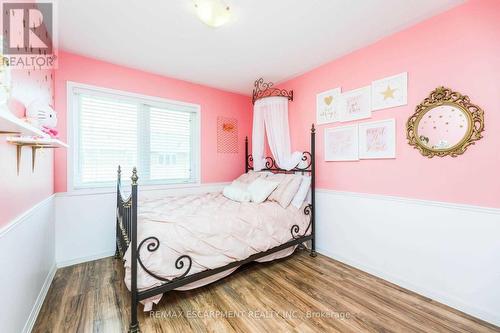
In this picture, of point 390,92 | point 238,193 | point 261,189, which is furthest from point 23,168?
point 390,92

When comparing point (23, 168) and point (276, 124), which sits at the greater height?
point (276, 124)

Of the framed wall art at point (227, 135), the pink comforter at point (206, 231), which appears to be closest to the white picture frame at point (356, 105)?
the pink comforter at point (206, 231)

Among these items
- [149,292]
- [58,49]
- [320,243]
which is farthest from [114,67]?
[320,243]

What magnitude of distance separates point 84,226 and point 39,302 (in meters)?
0.97

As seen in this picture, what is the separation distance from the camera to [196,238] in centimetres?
190

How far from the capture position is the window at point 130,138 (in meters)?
2.67

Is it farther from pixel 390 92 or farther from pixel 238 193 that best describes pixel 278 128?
pixel 390 92

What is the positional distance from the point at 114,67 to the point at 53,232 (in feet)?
6.91

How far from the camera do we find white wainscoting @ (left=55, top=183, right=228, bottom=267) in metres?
2.52

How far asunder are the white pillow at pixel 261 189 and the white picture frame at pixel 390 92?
1482 mm

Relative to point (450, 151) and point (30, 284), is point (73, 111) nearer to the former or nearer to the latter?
point (30, 284)

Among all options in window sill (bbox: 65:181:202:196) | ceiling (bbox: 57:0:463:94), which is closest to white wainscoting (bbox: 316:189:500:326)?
ceiling (bbox: 57:0:463:94)

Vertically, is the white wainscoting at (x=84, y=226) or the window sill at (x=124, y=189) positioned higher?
the window sill at (x=124, y=189)

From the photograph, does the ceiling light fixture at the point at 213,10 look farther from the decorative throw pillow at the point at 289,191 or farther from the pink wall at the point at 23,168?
the decorative throw pillow at the point at 289,191
